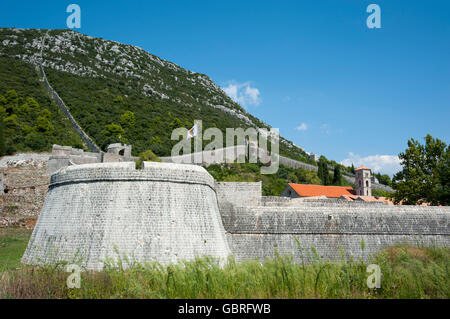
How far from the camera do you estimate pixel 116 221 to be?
14.0 m

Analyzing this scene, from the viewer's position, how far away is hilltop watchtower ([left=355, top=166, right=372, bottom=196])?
48.5 meters

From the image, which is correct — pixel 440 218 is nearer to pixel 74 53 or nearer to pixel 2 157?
pixel 2 157

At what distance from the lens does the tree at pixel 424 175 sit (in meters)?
29.0

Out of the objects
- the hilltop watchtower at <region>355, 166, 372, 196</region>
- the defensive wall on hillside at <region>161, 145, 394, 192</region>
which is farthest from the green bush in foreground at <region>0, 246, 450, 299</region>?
the hilltop watchtower at <region>355, 166, 372, 196</region>

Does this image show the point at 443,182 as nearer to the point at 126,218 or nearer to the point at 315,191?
the point at 315,191

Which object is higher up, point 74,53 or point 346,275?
point 74,53

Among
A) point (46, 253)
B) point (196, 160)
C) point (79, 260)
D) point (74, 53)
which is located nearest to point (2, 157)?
point (196, 160)

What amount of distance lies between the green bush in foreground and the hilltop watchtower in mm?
40590

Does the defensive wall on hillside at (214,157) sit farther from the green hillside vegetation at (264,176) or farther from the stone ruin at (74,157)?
the stone ruin at (74,157)

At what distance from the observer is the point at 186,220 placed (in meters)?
14.9

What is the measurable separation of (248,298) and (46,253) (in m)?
9.66
